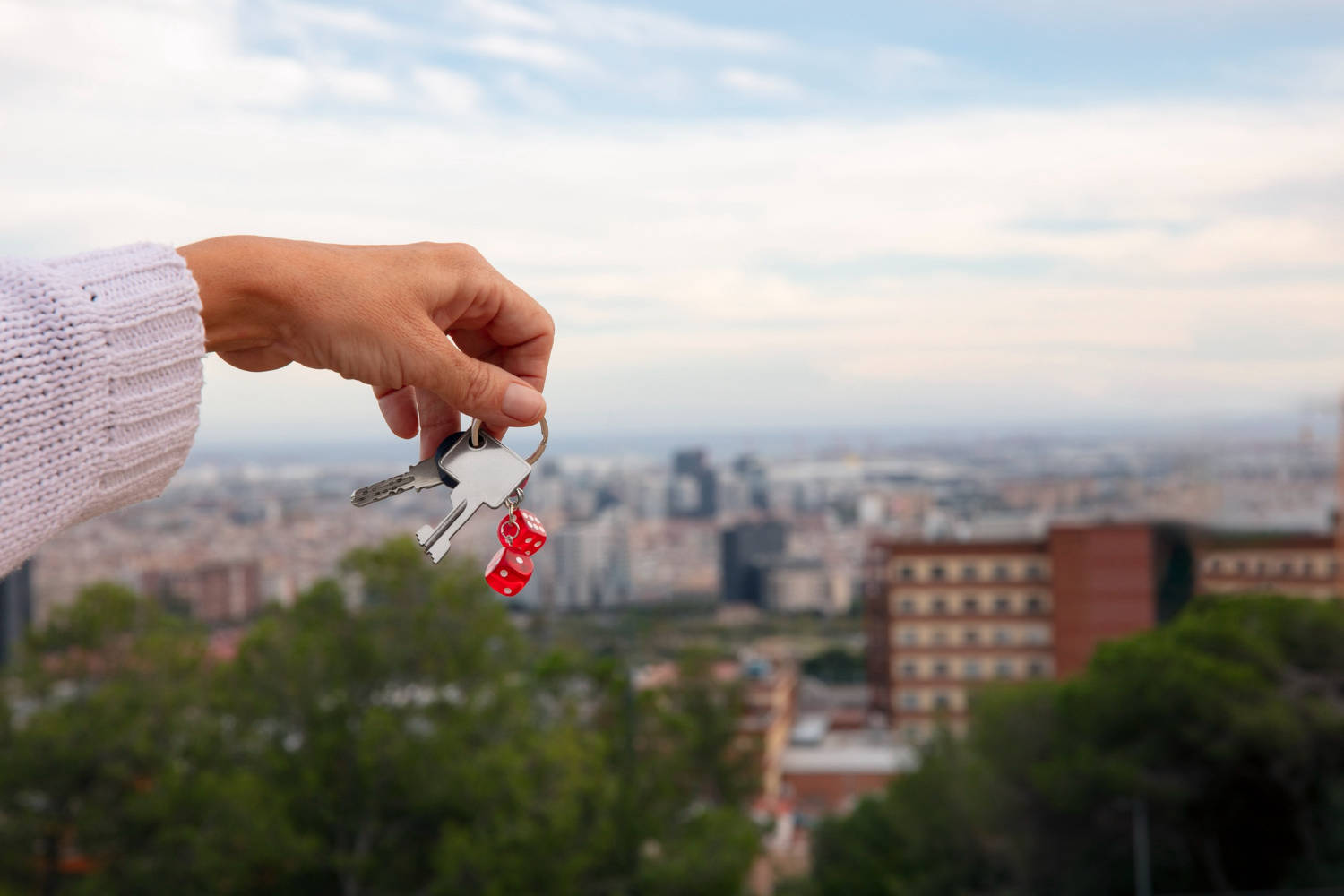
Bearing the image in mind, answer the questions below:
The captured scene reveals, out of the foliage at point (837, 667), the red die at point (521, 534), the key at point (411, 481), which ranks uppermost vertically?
the key at point (411, 481)

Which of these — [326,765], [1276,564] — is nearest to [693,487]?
[1276,564]

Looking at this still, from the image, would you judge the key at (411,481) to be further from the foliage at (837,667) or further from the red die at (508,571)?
the foliage at (837,667)

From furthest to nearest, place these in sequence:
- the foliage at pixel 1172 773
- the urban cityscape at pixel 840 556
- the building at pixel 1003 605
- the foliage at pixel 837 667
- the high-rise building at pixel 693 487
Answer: the high-rise building at pixel 693 487, the foliage at pixel 837 667, the building at pixel 1003 605, the urban cityscape at pixel 840 556, the foliage at pixel 1172 773

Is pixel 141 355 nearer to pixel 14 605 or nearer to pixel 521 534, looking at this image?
pixel 521 534

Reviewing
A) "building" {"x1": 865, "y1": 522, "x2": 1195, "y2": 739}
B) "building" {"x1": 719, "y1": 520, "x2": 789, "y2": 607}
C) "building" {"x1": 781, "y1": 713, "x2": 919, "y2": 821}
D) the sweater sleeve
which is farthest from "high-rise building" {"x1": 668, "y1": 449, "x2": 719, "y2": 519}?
the sweater sleeve

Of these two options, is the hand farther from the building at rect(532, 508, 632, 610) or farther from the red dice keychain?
the building at rect(532, 508, 632, 610)

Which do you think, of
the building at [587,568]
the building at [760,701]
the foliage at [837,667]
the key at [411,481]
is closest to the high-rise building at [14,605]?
the building at [587,568]

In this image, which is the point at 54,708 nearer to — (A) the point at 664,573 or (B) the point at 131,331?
(A) the point at 664,573
